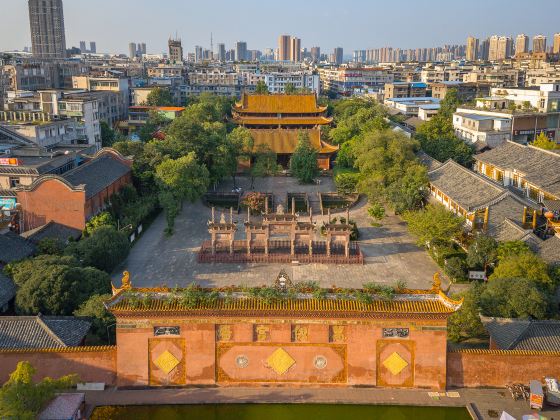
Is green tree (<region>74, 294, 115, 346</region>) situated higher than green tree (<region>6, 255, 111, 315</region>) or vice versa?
green tree (<region>6, 255, 111, 315</region>)

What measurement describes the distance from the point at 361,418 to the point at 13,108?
4982cm

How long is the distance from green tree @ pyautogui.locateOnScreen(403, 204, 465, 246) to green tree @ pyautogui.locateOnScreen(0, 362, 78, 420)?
1867cm

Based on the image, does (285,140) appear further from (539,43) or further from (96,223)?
(539,43)

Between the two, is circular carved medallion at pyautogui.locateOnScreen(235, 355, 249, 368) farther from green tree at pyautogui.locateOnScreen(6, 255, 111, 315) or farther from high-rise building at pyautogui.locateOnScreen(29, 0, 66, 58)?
high-rise building at pyautogui.locateOnScreen(29, 0, 66, 58)

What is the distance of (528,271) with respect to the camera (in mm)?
21078

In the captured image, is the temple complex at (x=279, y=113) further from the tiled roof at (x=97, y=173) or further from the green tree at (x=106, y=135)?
the tiled roof at (x=97, y=173)

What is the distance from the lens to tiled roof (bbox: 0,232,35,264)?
78.3 feet

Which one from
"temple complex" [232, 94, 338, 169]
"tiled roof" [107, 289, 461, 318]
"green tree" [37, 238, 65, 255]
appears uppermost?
"temple complex" [232, 94, 338, 169]

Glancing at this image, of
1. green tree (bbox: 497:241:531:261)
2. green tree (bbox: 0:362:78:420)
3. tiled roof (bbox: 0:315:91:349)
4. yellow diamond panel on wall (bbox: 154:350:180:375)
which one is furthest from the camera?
green tree (bbox: 497:241:531:261)

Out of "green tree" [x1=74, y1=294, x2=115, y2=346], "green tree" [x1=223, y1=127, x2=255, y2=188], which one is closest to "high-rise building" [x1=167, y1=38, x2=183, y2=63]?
"green tree" [x1=223, y1=127, x2=255, y2=188]

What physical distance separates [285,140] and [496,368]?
3777cm

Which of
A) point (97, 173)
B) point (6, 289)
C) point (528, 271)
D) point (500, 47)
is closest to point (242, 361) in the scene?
point (6, 289)

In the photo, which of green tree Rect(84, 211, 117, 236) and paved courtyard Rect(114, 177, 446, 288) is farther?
green tree Rect(84, 211, 117, 236)

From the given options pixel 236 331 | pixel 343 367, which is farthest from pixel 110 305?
pixel 343 367
